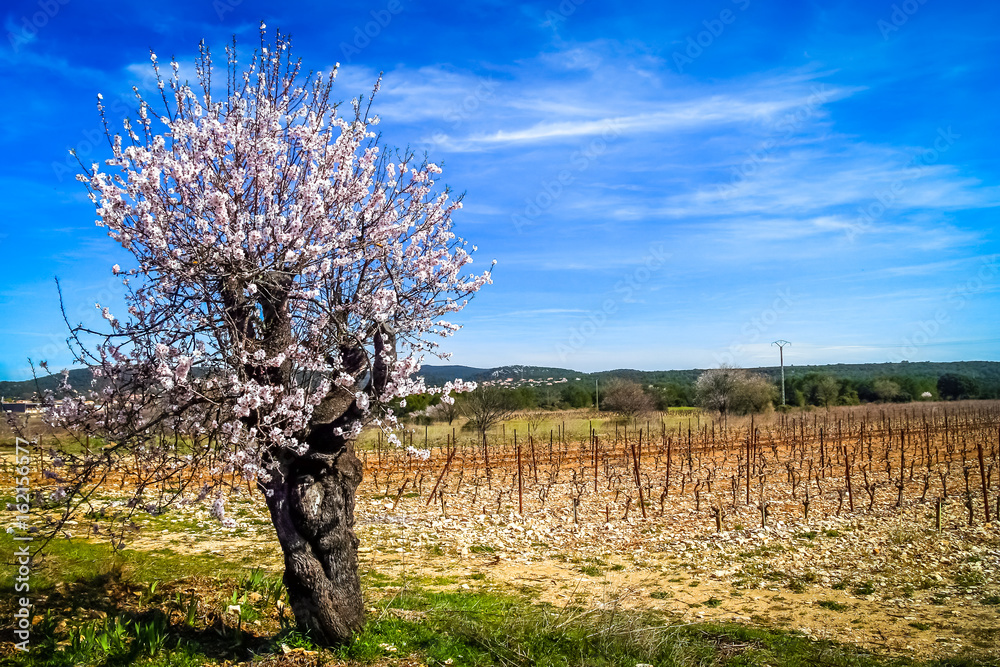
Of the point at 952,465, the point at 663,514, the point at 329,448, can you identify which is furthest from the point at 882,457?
the point at 329,448

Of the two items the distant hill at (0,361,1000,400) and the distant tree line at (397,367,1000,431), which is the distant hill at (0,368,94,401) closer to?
the distant hill at (0,361,1000,400)

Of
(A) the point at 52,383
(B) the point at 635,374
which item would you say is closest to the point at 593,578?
(A) the point at 52,383

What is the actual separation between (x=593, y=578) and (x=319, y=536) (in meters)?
4.90

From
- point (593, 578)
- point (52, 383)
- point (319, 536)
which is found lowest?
point (593, 578)

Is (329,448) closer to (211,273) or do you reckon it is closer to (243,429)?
(243,429)

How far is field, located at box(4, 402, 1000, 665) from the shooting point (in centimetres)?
611

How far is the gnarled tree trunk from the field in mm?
279

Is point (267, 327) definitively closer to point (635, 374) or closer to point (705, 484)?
point (705, 484)

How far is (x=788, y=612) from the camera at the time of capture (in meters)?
7.89

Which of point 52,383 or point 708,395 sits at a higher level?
point 52,383

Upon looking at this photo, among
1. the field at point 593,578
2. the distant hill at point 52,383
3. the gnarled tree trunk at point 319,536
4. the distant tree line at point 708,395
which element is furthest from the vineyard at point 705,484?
the distant tree line at point 708,395

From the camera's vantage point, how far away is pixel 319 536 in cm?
579

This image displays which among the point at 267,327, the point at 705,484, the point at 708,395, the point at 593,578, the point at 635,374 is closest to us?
the point at 267,327

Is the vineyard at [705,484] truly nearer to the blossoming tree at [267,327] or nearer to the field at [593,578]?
the field at [593,578]
